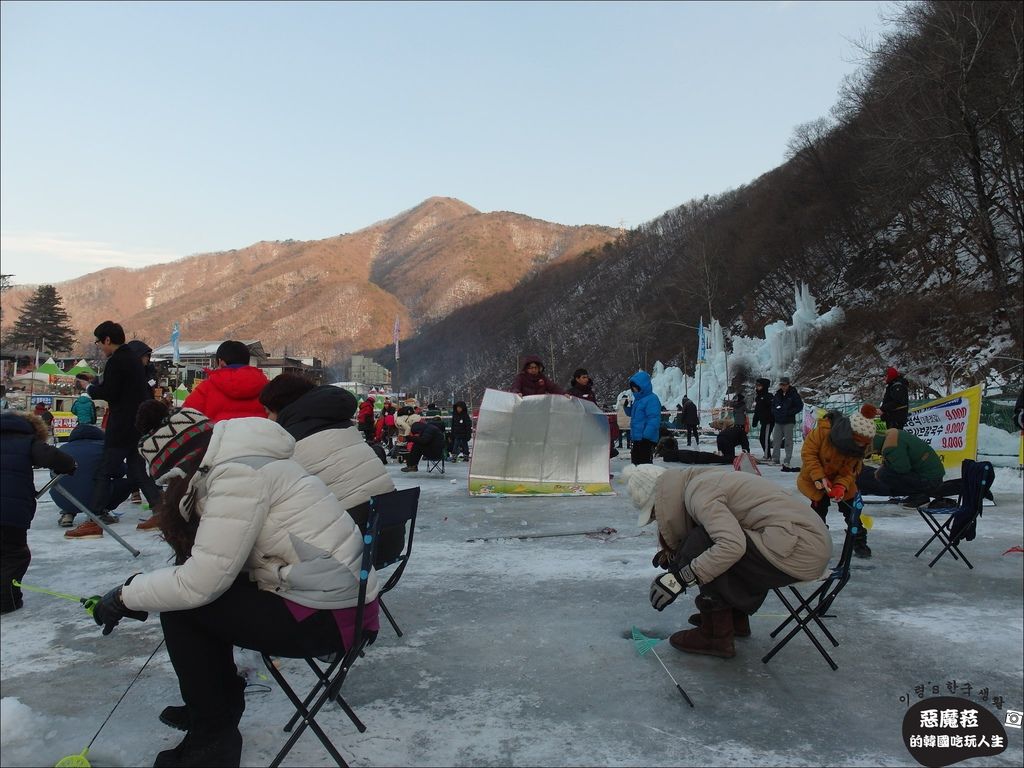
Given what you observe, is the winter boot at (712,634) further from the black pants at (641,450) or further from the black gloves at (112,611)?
the black pants at (641,450)

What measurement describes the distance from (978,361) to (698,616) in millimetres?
26546

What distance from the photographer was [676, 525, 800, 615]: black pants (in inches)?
141

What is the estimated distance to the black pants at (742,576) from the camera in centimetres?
358

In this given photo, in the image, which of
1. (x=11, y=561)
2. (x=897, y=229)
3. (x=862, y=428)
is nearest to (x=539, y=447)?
(x=862, y=428)

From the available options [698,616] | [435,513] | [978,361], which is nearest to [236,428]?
[698,616]

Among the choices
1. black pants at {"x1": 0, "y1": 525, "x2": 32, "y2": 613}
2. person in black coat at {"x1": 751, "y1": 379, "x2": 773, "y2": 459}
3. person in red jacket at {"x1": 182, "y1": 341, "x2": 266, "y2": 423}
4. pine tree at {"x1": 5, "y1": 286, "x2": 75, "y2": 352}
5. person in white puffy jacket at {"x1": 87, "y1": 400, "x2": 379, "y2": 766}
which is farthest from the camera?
pine tree at {"x1": 5, "y1": 286, "x2": 75, "y2": 352}

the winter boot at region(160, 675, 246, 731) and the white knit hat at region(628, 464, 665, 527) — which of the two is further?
the white knit hat at region(628, 464, 665, 527)

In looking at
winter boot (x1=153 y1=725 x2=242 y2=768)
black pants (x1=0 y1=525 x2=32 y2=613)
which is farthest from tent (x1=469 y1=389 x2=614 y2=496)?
winter boot (x1=153 y1=725 x2=242 y2=768)

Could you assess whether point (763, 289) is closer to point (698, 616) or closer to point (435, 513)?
point (435, 513)

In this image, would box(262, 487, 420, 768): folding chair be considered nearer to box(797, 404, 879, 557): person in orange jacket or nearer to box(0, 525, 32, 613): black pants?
box(0, 525, 32, 613): black pants

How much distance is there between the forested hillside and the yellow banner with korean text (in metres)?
17.4

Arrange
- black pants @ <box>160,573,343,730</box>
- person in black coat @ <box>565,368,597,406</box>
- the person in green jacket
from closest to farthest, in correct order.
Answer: black pants @ <box>160,573,343,730</box>
the person in green jacket
person in black coat @ <box>565,368,597,406</box>
